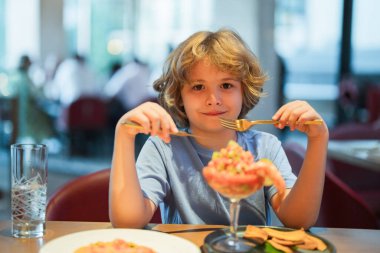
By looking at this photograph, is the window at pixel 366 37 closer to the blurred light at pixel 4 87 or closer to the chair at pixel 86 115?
the chair at pixel 86 115

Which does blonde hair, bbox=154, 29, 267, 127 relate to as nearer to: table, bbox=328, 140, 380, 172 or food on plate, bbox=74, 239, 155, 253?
food on plate, bbox=74, 239, 155, 253

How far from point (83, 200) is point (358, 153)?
1.37m

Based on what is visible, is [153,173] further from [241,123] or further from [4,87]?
[4,87]

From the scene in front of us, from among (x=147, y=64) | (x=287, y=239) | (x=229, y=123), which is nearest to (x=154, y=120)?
(x=229, y=123)

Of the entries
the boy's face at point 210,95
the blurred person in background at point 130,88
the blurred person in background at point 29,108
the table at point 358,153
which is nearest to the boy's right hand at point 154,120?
the boy's face at point 210,95

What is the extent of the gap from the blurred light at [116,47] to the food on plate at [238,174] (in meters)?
8.28

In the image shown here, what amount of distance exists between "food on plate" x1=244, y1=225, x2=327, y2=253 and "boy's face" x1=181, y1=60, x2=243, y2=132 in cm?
41

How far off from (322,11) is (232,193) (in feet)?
20.7

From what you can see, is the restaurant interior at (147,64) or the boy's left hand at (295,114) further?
the restaurant interior at (147,64)

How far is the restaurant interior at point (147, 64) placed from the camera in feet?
17.1

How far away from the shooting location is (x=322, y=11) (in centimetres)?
686

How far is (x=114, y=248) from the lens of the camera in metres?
1.00

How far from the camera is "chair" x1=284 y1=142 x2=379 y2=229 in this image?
179 cm

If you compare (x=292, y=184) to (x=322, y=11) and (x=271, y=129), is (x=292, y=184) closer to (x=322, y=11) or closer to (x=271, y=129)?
(x=271, y=129)
